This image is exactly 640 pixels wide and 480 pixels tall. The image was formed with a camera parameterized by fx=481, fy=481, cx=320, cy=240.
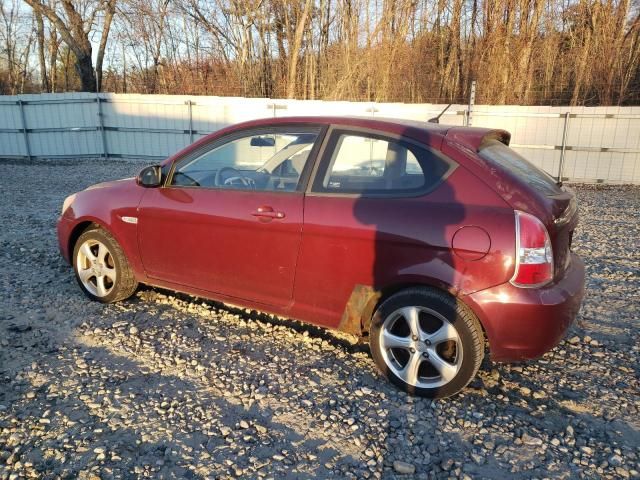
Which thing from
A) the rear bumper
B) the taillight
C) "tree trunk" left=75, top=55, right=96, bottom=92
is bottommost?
the rear bumper

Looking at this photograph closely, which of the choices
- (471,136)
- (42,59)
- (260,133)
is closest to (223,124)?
(260,133)

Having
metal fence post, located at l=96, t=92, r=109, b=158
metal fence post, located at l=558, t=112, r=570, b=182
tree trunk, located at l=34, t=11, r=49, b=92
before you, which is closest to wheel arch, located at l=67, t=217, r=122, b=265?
metal fence post, located at l=558, t=112, r=570, b=182

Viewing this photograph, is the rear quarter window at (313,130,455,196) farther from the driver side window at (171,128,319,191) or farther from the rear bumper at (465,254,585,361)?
the rear bumper at (465,254,585,361)

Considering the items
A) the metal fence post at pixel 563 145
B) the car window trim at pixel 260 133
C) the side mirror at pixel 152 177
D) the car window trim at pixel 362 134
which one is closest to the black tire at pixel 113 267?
the side mirror at pixel 152 177

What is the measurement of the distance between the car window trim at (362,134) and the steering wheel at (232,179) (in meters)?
0.57

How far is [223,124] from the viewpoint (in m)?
14.7

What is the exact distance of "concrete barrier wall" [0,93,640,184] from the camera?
11867 millimetres

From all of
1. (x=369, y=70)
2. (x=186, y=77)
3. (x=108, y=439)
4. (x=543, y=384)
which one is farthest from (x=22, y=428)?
(x=186, y=77)

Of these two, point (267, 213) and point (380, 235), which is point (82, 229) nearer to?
point (267, 213)

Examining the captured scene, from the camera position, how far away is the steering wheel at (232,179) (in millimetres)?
3656

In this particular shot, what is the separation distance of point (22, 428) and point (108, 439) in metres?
0.50

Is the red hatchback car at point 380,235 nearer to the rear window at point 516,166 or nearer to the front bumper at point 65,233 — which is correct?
the rear window at point 516,166

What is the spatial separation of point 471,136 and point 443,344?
1.35 m

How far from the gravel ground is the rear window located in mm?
1288
